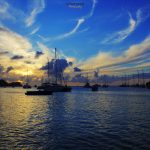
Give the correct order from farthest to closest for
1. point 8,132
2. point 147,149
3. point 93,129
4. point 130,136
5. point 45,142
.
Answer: point 93,129 < point 8,132 < point 130,136 < point 45,142 < point 147,149

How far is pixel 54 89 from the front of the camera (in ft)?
600

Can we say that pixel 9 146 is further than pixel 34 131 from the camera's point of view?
No

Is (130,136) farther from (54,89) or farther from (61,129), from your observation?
(54,89)

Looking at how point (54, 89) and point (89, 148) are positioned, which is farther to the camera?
point (54, 89)

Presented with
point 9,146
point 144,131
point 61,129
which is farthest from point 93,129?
point 9,146

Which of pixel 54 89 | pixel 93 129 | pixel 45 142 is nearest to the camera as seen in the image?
pixel 45 142

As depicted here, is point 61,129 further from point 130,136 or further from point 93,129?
point 130,136

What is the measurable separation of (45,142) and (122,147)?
7402 millimetres

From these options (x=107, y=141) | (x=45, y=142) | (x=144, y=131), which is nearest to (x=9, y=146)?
(x=45, y=142)

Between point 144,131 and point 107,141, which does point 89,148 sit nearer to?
point 107,141

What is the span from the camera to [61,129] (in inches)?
1347

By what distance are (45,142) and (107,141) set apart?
6.03 metres

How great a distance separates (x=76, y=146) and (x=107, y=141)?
140 inches

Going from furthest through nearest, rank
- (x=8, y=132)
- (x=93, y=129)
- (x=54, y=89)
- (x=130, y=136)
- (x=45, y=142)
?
(x=54, y=89) < (x=93, y=129) < (x=8, y=132) < (x=130, y=136) < (x=45, y=142)
